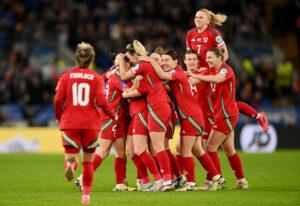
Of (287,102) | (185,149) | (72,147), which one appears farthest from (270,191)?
(287,102)

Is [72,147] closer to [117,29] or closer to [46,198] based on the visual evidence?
[46,198]

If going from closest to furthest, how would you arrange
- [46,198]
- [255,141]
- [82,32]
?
[46,198]
[255,141]
[82,32]

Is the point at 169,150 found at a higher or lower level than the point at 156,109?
lower

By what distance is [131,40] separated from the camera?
79.2 feet

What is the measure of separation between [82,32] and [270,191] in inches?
655

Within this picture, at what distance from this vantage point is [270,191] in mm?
9742

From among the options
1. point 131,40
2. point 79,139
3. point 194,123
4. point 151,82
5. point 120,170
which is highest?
Answer: point 131,40

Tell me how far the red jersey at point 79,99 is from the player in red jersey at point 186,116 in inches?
80.8

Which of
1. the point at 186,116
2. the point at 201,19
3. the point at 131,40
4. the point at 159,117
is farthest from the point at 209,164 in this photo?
the point at 131,40

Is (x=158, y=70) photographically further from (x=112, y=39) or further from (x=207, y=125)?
(x=112, y=39)

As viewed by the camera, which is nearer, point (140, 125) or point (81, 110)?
point (81, 110)

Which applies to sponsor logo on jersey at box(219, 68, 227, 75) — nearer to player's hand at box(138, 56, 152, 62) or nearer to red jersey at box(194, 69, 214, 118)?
red jersey at box(194, 69, 214, 118)

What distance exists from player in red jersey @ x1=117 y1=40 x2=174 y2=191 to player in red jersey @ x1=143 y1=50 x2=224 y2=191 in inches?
10.9

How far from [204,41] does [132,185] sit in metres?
A: 2.85
